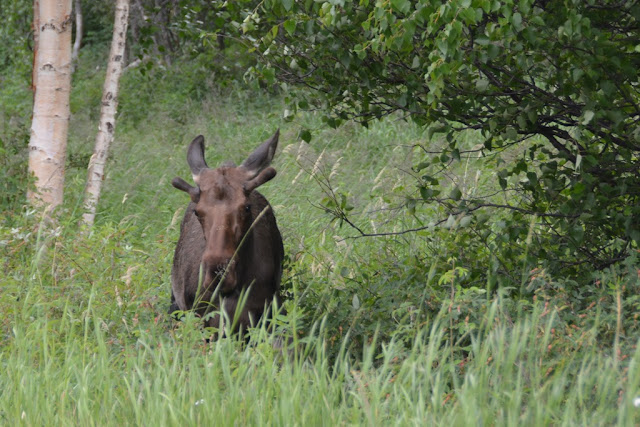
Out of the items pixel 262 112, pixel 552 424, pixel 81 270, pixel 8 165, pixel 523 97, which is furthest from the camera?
pixel 262 112

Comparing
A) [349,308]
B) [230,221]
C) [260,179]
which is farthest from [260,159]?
[349,308]

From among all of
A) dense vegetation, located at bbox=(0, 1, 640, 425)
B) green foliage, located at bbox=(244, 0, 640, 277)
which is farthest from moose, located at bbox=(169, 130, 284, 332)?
green foliage, located at bbox=(244, 0, 640, 277)

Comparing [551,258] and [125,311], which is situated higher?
[551,258]

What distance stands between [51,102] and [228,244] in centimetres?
432

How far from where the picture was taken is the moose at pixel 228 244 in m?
6.36

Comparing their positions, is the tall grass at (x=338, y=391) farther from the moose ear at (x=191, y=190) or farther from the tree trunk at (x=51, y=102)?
the tree trunk at (x=51, y=102)

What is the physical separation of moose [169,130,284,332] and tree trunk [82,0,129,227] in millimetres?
2826

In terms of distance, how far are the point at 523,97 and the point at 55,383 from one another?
328cm

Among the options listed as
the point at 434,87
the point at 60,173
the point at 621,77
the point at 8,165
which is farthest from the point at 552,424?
the point at 8,165

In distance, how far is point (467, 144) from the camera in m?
12.8

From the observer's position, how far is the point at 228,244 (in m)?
6.35

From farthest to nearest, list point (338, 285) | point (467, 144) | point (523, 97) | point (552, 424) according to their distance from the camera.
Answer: point (467, 144) → point (338, 285) → point (523, 97) → point (552, 424)

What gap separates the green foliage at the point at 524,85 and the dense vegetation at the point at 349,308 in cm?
5

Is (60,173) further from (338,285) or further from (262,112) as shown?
(262,112)
